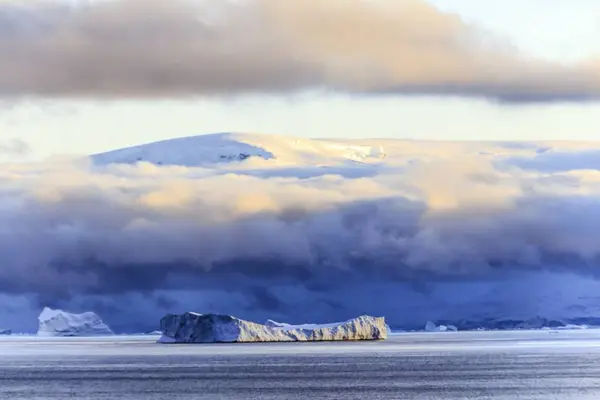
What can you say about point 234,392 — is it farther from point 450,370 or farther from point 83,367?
point 83,367

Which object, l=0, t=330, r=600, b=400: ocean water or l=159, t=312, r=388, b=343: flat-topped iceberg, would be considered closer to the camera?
l=0, t=330, r=600, b=400: ocean water

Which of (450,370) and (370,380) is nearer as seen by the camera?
(370,380)

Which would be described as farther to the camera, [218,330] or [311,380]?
[218,330]

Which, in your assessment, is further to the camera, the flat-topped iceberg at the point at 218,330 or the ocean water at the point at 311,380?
the flat-topped iceberg at the point at 218,330

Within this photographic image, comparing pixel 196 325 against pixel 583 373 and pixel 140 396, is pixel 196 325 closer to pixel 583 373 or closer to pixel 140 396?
pixel 583 373

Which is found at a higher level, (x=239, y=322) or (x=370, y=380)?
(x=239, y=322)

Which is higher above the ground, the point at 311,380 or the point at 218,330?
the point at 218,330

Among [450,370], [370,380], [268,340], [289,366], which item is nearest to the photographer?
[370,380]

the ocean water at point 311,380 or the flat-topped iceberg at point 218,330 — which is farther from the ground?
the flat-topped iceberg at point 218,330

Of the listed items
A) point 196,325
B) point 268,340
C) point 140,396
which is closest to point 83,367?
point 140,396

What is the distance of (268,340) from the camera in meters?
195

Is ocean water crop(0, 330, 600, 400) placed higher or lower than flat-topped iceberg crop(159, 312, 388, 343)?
lower

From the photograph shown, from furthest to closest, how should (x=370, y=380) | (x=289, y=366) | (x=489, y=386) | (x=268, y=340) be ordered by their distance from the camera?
(x=268, y=340), (x=289, y=366), (x=370, y=380), (x=489, y=386)

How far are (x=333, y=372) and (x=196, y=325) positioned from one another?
262ft
